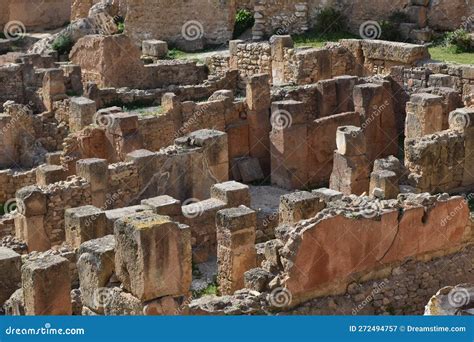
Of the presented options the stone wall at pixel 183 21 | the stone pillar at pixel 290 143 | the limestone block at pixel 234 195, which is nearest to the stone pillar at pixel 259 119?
the stone pillar at pixel 290 143

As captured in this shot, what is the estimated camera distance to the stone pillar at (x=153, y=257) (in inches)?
547

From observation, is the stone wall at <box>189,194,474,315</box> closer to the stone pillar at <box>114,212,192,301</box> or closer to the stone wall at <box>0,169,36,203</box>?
the stone pillar at <box>114,212,192,301</box>

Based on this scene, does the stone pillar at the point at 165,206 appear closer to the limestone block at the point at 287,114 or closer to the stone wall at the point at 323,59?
the limestone block at the point at 287,114

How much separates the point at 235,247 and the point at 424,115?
6.65 meters

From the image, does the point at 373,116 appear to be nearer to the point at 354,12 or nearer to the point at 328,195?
the point at 328,195

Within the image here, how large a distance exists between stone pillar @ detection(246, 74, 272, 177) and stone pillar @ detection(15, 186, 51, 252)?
6.66 metres

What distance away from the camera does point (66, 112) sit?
27.1 m

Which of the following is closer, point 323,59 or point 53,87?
point 323,59

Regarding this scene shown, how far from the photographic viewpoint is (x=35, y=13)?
42.9 metres

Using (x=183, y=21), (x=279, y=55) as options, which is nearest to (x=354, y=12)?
(x=279, y=55)

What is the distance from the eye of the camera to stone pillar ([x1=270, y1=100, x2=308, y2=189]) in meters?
23.8

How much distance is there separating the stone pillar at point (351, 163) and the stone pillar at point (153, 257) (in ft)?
24.7

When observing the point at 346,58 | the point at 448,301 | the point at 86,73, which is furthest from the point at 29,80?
the point at 448,301

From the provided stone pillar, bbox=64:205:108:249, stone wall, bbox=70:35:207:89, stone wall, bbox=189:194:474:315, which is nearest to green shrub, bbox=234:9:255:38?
stone wall, bbox=70:35:207:89
